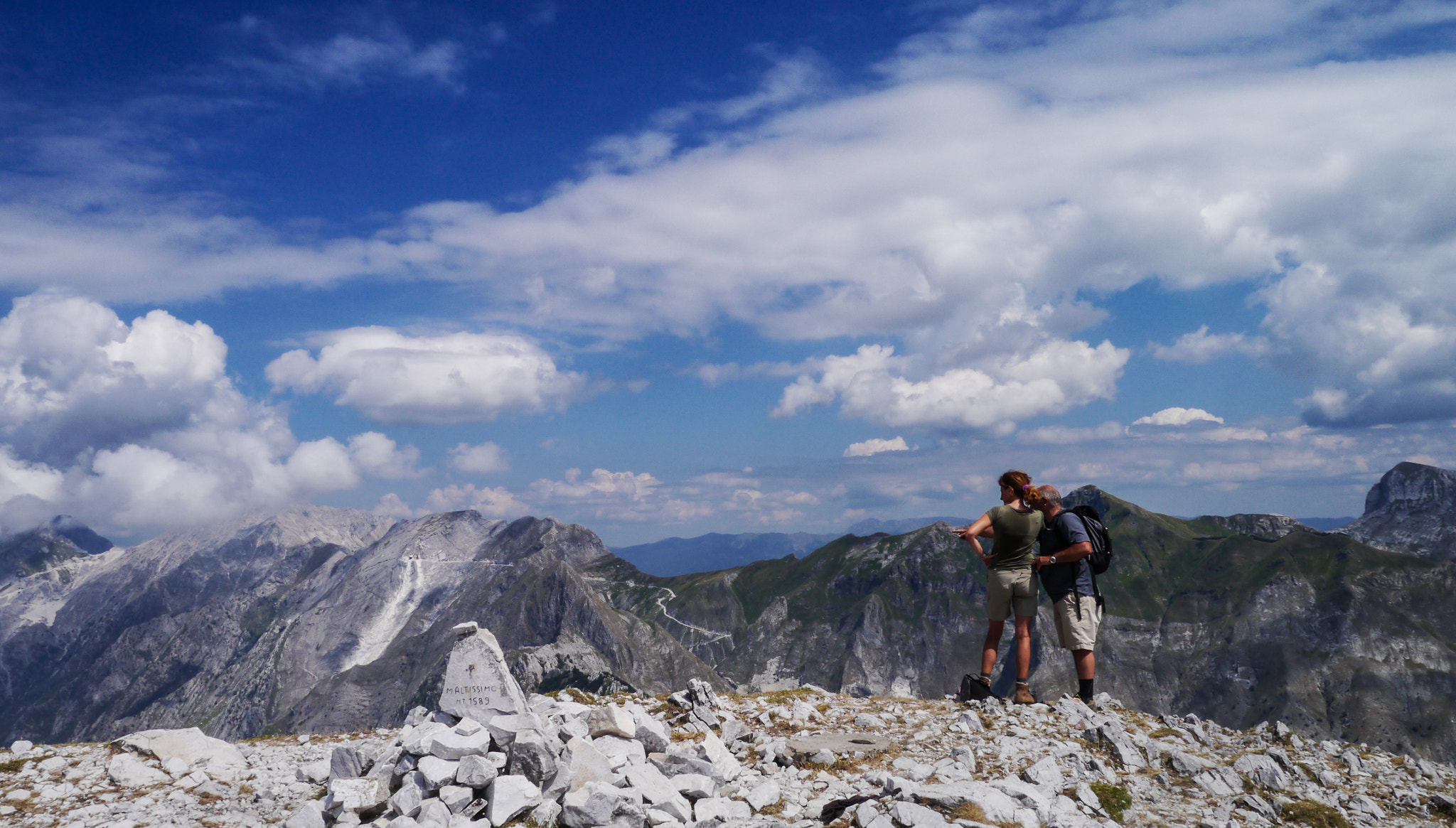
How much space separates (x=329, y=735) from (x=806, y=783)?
44.0 feet

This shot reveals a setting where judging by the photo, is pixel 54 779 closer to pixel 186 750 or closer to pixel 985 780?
pixel 186 750

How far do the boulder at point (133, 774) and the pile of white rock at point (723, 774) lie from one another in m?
0.05

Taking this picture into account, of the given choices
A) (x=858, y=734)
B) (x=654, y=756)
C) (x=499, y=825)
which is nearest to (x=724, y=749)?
(x=654, y=756)

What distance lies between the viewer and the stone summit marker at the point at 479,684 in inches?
526

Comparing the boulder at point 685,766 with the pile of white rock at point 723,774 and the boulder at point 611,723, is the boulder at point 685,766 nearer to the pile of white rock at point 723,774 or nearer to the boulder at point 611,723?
the pile of white rock at point 723,774

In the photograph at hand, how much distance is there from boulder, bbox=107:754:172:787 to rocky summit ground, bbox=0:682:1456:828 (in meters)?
0.03

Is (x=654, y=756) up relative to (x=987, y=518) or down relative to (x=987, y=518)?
down

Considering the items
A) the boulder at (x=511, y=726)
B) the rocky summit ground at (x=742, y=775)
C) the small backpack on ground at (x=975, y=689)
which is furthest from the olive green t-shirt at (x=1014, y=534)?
the boulder at (x=511, y=726)

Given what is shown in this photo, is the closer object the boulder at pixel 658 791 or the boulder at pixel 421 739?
the boulder at pixel 658 791

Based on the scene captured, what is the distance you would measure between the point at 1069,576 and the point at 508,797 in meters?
12.3

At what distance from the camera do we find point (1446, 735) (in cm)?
18662

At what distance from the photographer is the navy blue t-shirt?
16.3 meters

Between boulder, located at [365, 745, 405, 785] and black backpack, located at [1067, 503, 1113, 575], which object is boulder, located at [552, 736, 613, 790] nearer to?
boulder, located at [365, 745, 405, 785]

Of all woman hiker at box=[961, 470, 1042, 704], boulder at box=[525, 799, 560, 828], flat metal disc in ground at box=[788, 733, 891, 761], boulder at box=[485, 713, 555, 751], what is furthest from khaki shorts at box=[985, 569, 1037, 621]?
boulder at box=[525, 799, 560, 828]
